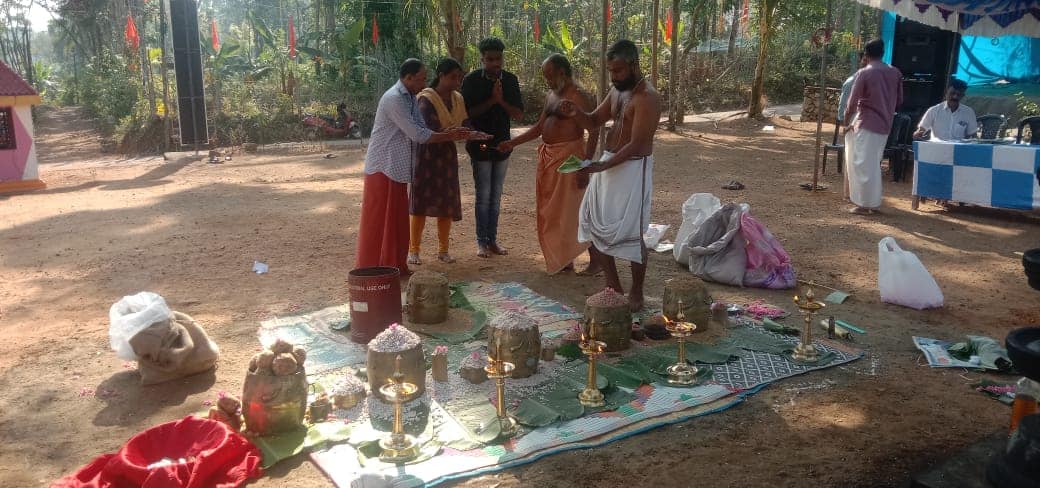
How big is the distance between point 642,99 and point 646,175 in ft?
1.63

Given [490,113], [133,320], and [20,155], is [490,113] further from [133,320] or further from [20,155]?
[20,155]

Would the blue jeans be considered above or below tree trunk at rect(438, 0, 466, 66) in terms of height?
below

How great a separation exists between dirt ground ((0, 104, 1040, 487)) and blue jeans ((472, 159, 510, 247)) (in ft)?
1.06

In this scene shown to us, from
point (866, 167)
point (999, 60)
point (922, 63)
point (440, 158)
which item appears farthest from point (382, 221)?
point (999, 60)

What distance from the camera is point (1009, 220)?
8.02 metres

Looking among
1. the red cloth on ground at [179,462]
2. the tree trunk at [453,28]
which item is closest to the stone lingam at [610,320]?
the red cloth on ground at [179,462]

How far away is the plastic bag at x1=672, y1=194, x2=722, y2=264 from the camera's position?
632 centimetres

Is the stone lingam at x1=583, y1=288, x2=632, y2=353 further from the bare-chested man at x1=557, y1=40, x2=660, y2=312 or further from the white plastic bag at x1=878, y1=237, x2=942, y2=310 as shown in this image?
the white plastic bag at x1=878, y1=237, x2=942, y2=310

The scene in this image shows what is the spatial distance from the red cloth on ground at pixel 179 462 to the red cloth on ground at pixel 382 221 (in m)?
2.44

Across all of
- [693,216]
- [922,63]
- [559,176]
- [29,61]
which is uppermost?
[29,61]

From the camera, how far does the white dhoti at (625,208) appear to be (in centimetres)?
501

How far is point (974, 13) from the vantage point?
5227 mm

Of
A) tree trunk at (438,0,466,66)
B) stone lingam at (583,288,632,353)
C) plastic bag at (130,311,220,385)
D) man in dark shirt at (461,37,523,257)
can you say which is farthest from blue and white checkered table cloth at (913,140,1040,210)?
tree trunk at (438,0,466,66)

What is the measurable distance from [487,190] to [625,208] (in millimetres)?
1705
